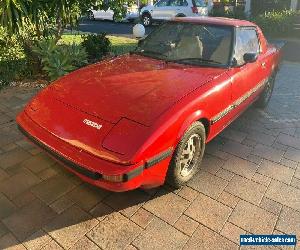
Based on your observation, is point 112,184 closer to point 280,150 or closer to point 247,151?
point 247,151

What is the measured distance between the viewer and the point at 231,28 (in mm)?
3936

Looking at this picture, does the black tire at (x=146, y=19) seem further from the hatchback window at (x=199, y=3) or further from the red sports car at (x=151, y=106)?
→ the red sports car at (x=151, y=106)

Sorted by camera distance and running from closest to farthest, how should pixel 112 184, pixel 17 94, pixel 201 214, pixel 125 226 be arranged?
pixel 112 184 → pixel 125 226 → pixel 201 214 → pixel 17 94

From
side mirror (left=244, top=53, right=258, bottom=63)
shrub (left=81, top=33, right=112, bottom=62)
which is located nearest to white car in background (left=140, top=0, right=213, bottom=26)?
shrub (left=81, top=33, right=112, bottom=62)

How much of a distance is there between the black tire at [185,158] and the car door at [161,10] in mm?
13519

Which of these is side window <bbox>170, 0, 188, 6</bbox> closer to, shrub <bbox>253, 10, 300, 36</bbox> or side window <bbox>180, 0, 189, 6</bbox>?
side window <bbox>180, 0, 189, 6</bbox>

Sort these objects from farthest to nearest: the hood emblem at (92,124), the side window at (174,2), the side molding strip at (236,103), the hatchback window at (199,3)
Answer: the side window at (174,2), the hatchback window at (199,3), the side molding strip at (236,103), the hood emblem at (92,124)

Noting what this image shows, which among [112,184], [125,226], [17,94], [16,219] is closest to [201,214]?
[125,226]

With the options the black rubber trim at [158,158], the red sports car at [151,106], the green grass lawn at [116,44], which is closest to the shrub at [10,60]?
the green grass lawn at [116,44]

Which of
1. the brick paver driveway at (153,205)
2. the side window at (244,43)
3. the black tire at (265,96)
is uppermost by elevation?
the side window at (244,43)

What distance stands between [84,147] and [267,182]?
2.05 meters

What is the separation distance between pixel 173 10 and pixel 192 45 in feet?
40.5

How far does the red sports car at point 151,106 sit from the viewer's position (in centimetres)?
249

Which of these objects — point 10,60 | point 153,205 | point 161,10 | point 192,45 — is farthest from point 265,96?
point 161,10
